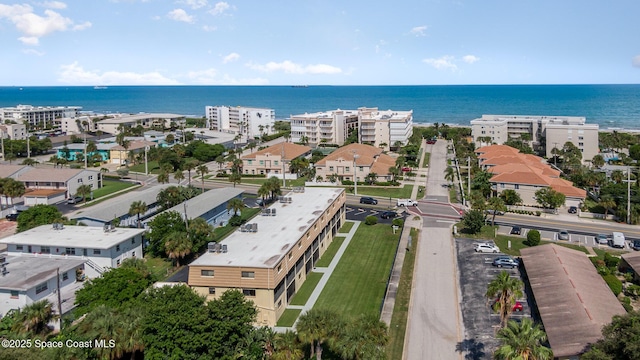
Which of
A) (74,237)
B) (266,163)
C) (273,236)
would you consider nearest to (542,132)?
(266,163)

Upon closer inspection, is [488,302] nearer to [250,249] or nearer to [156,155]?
[250,249]

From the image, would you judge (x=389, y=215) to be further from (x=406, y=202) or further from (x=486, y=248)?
(x=486, y=248)

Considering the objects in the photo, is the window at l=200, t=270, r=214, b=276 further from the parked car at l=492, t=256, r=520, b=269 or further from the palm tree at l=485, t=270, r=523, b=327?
the parked car at l=492, t=256, r=520, b=269

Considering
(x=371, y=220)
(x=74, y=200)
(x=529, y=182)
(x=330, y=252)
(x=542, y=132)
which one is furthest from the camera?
(x=542, y=132)

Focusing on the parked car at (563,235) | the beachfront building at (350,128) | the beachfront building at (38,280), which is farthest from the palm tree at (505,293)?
the beachfront building at (350,128)

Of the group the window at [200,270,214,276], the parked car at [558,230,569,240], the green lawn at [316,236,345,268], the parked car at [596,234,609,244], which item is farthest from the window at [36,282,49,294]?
the parked car at [596,234,609,244]

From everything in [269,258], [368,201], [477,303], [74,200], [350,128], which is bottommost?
[477,303]
